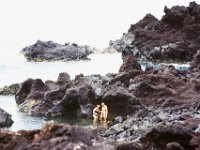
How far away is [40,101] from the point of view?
182ft

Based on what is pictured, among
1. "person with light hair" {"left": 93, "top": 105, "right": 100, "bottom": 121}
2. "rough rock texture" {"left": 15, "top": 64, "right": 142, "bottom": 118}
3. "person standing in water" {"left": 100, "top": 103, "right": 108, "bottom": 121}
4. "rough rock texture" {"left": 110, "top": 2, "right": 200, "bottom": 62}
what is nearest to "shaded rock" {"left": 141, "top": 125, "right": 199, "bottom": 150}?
"person standing in water" {"left": 100, "top": 103, "right": 108, "bottom": 121}

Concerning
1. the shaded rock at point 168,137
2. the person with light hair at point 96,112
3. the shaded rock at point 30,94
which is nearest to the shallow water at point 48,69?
the shaded rock at point 30,94

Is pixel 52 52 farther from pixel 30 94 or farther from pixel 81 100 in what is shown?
pixel 81 100

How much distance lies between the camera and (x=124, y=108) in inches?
2031

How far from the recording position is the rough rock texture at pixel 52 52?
405 feet

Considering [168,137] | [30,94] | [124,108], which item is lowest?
[124,108]

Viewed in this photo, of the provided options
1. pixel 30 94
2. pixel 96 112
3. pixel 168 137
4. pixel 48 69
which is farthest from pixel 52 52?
pixel 168 137

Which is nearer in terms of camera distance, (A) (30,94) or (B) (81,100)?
(B) (81,100)

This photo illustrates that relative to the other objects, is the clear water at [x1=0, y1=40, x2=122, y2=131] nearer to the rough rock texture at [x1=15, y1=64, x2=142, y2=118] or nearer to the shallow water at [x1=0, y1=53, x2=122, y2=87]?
the shallow water at [x1=0, y1=53, x2=122, y2=87]

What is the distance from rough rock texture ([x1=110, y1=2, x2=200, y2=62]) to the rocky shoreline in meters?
22.4

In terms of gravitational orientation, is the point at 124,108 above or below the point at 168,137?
below

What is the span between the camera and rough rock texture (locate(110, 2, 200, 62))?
312ft

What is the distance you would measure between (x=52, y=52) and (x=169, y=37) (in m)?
31.9

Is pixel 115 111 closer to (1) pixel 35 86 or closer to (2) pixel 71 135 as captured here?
(1) pixel 35 86
